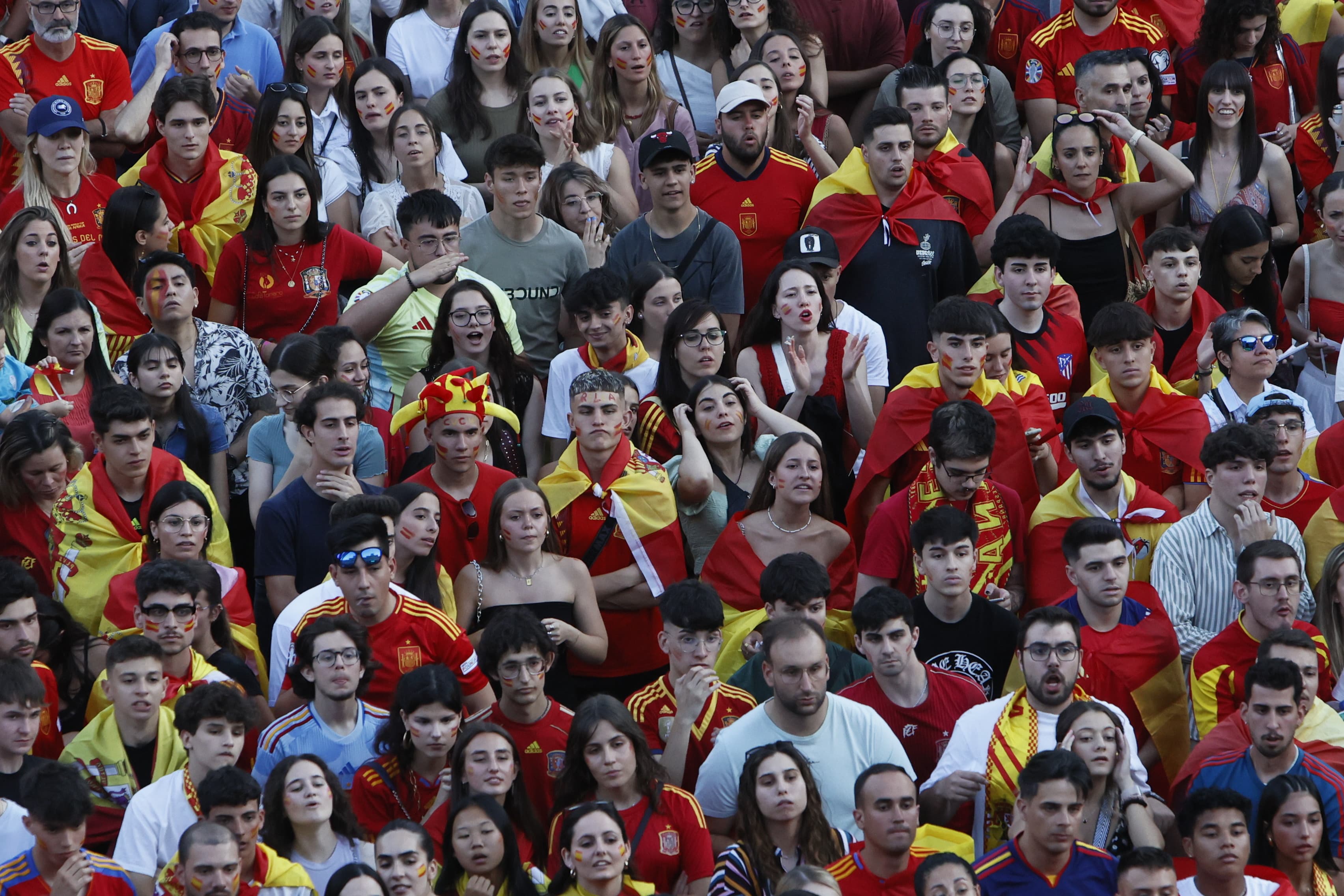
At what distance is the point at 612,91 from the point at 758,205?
47.8 inches

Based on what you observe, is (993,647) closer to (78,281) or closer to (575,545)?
(575,545)

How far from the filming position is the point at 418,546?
8.10 m

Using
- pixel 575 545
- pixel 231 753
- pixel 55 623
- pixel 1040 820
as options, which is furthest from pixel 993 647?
pixel 55 623

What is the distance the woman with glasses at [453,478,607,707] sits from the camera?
8.18m

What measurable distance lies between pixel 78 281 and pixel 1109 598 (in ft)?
16.3

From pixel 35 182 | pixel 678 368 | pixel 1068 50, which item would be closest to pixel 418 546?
pixel 678 368

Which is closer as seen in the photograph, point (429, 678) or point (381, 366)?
point (429, 678)

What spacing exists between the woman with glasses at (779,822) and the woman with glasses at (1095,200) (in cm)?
396

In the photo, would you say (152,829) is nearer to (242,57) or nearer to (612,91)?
(612,91)

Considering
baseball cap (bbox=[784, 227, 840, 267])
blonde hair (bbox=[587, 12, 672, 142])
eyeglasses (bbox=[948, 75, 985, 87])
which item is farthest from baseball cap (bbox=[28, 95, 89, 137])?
eyeglasses (bbox=[948, 75, 985, 87])

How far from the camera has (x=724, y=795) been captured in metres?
7.31

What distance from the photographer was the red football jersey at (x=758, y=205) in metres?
10.3

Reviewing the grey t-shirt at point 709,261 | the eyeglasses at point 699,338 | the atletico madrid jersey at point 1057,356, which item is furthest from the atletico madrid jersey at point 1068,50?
the eyeglasses at point 699,338

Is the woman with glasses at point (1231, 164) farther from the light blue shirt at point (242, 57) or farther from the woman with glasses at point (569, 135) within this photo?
the light blue shirt at point (242, 57)
